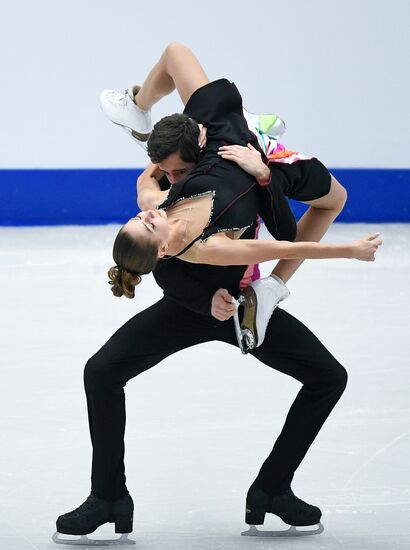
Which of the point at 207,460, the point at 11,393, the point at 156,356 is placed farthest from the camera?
the point at 11,393

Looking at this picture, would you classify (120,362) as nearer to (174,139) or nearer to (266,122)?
(174,139)

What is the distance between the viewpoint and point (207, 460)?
4059mm

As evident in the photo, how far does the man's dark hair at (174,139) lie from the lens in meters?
3.16

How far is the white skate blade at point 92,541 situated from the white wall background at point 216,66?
5.58 meters

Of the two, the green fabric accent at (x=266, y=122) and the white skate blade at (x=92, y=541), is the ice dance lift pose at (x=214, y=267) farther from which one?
the green fabric accent at (x=266, y=122)

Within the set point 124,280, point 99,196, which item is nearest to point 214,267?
point 124,280

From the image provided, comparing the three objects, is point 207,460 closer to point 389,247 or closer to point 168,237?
point 168,237

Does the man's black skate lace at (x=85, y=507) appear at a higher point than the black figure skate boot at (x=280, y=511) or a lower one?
higher

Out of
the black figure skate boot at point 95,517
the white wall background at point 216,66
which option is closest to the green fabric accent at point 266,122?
the black figure skate boot at point 95,517

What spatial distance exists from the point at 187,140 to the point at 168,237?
11.7 inches

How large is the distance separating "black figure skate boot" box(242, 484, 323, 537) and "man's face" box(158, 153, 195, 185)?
98 cm

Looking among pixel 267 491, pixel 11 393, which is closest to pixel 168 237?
pixel 267 491

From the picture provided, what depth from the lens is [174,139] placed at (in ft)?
10.4

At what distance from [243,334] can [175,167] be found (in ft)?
1.66
